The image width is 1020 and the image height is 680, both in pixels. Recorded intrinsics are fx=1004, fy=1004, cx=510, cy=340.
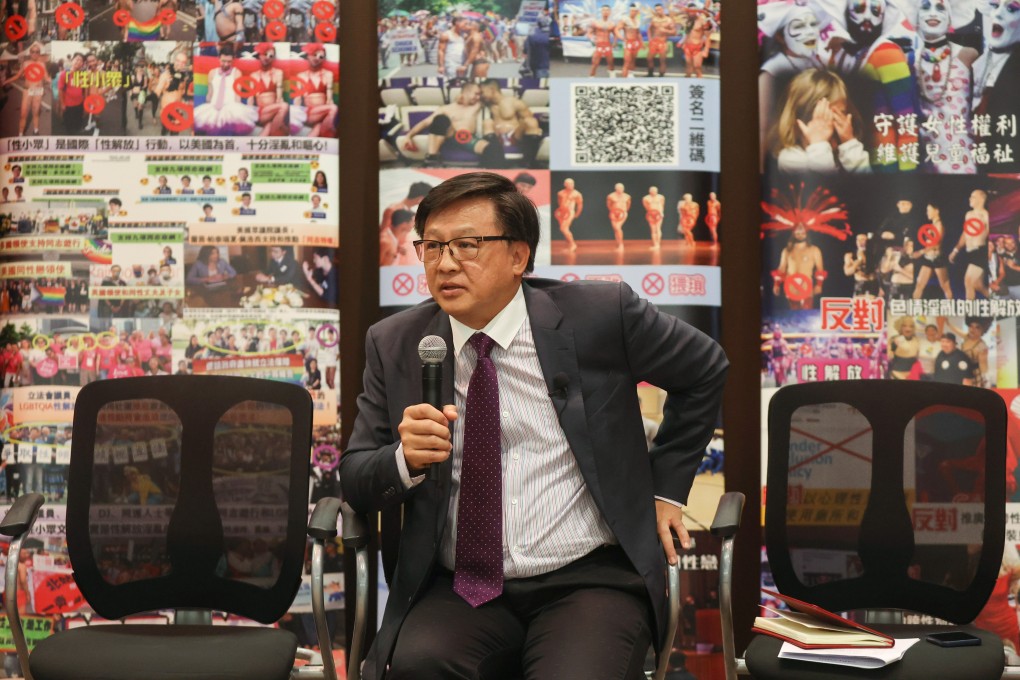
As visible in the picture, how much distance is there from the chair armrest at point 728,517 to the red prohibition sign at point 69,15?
2.52 metres

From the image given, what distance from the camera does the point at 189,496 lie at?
2.50 meters

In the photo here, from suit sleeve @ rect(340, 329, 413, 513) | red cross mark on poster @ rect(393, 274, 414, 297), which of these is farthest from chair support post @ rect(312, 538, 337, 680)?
red cross mark on poster @ rect(393, 274, 414, 297)

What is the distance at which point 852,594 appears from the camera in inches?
97.2

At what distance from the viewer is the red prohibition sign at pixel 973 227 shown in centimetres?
320

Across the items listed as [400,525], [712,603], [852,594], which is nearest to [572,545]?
[400,525]

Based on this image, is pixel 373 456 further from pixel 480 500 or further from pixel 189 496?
pixel 189 496

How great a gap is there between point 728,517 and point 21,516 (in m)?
1.65

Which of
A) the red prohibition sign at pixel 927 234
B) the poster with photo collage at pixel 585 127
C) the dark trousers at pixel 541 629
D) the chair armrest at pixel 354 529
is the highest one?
the poster with photo collage at pixel 585 127

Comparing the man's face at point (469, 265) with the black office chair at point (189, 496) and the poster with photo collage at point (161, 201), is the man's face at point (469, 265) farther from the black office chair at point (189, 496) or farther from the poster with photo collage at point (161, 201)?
the poster with photo collage at point (161, 201)

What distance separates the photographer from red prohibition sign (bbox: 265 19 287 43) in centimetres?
327

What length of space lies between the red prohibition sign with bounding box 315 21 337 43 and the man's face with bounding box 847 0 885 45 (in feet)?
5.48

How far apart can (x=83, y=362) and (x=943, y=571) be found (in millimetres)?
2600

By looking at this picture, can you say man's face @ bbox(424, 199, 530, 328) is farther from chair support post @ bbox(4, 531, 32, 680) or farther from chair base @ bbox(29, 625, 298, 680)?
chair support post @ bbox(4, 531, 32, 680)

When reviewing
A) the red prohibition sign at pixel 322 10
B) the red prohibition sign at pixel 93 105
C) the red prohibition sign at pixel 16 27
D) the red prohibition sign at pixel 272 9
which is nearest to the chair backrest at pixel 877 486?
the red prohibition sign at pixel 322 10
